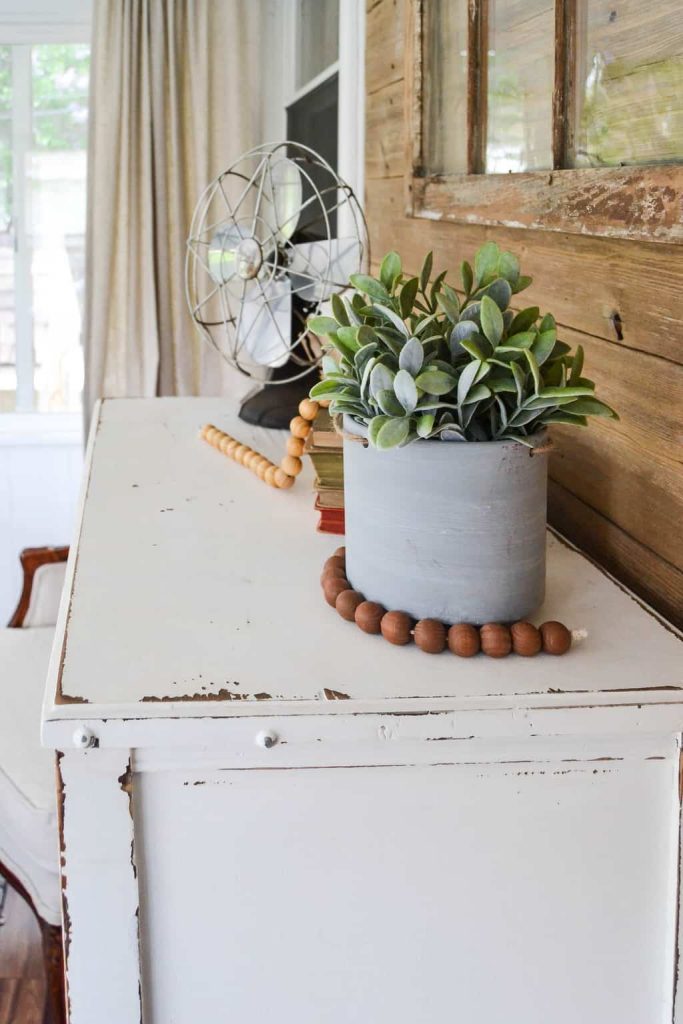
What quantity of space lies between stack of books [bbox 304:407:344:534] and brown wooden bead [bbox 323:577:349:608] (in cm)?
22

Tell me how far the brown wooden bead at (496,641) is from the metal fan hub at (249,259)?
2.81 feet

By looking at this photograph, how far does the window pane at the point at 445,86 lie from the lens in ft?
4.55

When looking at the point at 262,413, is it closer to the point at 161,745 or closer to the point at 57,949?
the point at 57,949

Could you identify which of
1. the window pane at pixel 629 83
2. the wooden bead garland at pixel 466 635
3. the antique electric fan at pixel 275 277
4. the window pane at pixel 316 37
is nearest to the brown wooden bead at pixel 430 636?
the wooden bead garland at pixel 466 635

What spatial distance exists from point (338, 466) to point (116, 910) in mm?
499

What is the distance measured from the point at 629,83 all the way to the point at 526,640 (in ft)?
1.50

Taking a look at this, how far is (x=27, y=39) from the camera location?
343 centimetres

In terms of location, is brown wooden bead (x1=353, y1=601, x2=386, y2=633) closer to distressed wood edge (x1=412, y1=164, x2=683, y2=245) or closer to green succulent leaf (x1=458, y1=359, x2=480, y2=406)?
green succulent leaf (x1=458, y1=359, x2=480, y2=406)

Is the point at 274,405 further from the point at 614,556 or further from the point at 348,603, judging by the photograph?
the point at 348,603

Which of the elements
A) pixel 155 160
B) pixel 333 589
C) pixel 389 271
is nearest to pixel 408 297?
pixel 389 271

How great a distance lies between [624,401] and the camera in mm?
970

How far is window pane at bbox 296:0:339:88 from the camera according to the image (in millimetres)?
2633

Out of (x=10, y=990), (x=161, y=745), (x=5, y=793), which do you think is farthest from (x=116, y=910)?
(x=10, y=990)

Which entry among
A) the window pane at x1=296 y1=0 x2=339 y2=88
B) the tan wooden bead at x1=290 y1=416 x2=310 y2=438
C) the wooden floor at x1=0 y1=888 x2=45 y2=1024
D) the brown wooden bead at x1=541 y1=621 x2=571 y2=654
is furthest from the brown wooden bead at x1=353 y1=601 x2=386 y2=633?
the window pane at x1=296 y1=0 x2=339 y2=88
